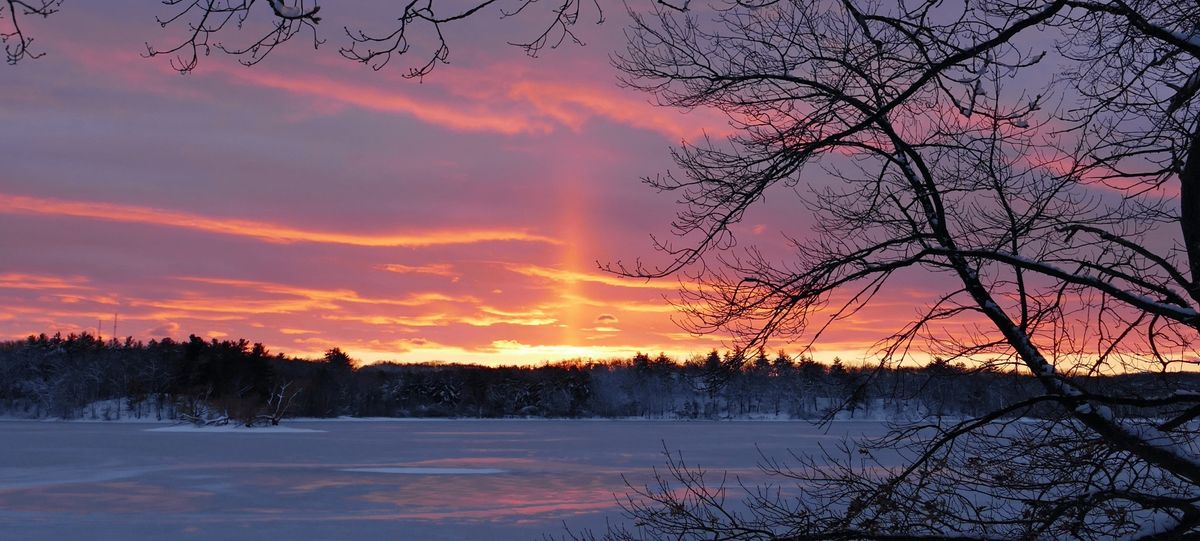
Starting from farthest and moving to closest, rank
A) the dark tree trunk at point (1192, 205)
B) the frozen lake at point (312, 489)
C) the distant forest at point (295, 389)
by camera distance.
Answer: the distant forest at point (295, 389) < the frozen lake at point (312, 489) < the dark tree trunk at point (1192, 205)

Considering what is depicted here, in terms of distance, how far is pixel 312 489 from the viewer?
82.4 ft

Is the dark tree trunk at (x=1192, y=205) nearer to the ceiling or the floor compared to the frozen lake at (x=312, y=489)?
nearer to the ceiling

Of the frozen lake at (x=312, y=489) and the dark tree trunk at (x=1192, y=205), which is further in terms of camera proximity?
the frozen lake at (x=312, y=489)

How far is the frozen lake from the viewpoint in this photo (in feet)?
59.1

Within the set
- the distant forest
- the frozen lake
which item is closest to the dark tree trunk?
the frozen lake

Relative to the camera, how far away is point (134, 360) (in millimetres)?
122312

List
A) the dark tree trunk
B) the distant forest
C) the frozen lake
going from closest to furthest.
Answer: the dark tree trunk < the frozen lake < the distant forest

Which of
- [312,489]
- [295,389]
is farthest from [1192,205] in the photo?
[295,389]

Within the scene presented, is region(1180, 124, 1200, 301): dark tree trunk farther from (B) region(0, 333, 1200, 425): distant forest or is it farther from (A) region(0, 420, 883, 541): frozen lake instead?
(B) region(0, 333, 1200, 425): distant forest

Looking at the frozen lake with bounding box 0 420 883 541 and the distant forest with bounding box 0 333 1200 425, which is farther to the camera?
the distant forest with bounding box 0 333 1200 425

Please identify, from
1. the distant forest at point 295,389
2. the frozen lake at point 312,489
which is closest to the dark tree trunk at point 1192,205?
the frozen lake at point 312,489

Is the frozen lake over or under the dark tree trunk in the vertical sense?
under

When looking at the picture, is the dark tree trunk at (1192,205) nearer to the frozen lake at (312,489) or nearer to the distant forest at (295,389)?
the frozen lake at (312,489)

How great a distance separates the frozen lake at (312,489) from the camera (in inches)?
709
